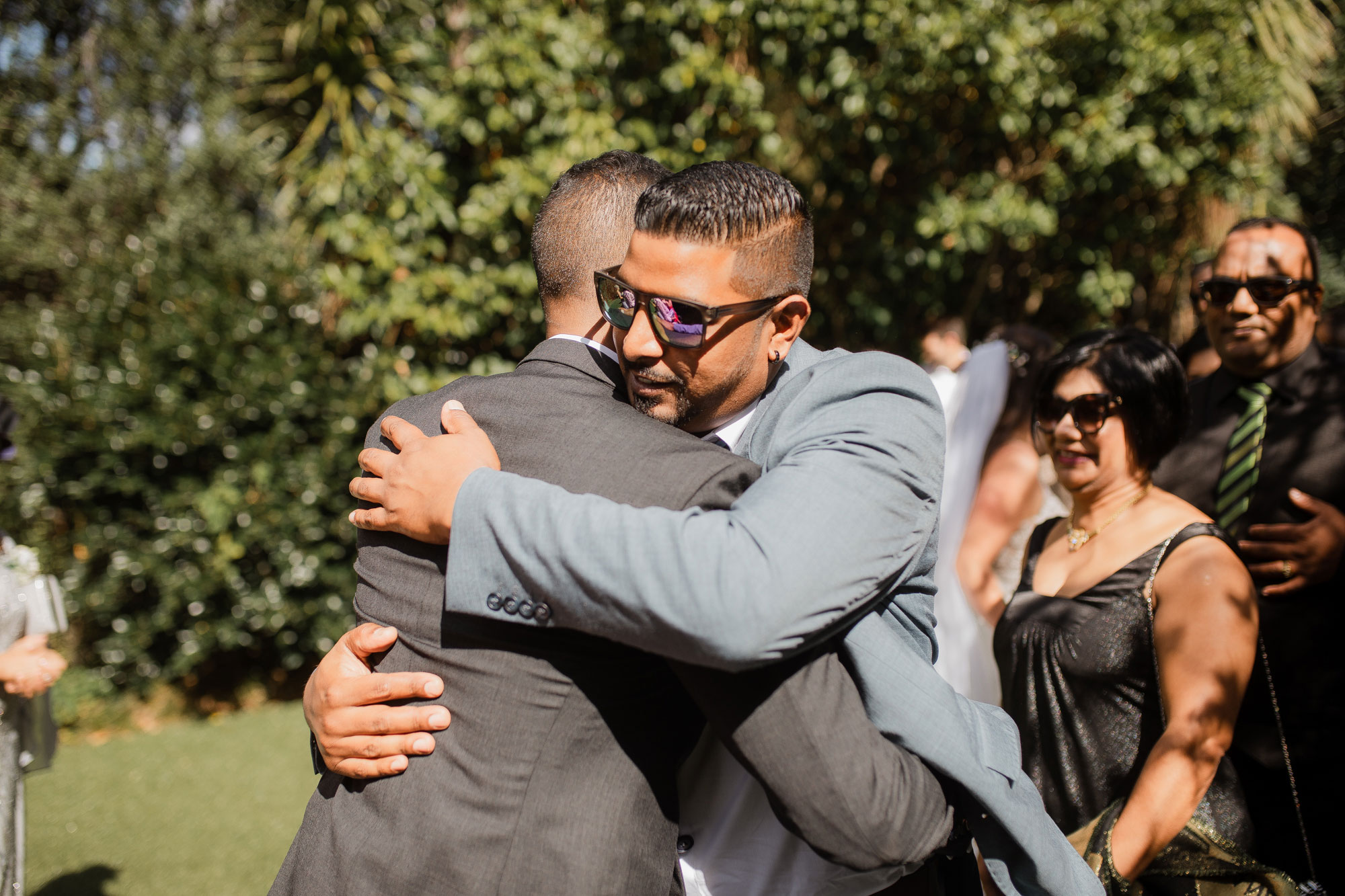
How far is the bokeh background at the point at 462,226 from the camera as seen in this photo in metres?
5.98

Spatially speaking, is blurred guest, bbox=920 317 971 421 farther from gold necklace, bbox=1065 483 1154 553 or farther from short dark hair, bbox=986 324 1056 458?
gold necklace, bbox=1065 483 1154 553

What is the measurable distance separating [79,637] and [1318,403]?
8175 millimetres

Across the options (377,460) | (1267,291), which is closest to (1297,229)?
(1267,291)

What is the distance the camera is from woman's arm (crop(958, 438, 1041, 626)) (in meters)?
3.91

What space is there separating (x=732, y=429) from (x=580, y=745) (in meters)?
0.74

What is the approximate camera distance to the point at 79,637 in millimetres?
6848

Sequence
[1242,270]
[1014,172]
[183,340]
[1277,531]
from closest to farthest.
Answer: [1277,531]
[1242,270]
[183,340]
[1014,172]

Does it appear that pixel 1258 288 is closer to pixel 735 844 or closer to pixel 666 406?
pixel 666 406

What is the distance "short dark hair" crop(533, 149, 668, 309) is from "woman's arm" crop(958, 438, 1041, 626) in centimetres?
263

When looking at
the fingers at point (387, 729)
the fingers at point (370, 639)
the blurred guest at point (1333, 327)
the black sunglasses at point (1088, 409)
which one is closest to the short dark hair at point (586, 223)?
the fingers at point (370, 639)

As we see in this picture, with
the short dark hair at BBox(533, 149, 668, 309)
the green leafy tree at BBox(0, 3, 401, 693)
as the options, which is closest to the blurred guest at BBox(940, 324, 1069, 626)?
the short dark hair at BBox(533, 149, 668, 309)

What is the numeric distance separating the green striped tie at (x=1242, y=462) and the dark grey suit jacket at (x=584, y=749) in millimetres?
2300

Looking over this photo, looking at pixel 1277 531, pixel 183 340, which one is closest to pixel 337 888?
pixel 1277 531

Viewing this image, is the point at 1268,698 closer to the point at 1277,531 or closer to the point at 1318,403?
the point at 1277,531
